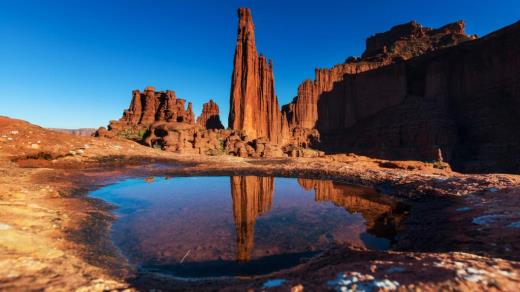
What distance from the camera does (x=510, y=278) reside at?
2.48 m

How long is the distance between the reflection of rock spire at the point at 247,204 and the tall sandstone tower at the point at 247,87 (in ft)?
136

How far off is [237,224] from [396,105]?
66.6m

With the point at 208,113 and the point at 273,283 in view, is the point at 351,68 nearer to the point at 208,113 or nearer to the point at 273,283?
the point at 208,113

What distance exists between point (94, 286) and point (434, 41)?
90.2 m

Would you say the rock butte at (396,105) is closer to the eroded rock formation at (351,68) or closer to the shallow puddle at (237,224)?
the eroded rock formation at (351,68)

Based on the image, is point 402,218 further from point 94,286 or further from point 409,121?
point 409,121

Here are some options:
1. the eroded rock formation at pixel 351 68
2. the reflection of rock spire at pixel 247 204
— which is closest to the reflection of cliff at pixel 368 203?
the reflection of rock spire at pixel 247 204

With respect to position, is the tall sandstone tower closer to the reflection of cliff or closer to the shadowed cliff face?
the shadowed cliff face

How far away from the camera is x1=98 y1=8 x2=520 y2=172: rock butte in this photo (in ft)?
148

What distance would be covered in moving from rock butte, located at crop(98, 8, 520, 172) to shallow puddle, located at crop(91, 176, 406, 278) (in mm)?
26092

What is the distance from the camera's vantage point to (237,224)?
7859 mm

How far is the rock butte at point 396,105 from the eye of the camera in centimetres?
4500

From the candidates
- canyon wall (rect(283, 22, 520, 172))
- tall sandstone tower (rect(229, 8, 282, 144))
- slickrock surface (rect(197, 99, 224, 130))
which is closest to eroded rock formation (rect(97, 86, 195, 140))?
tall sandstone tower (rect(229, 8, 282, 144))

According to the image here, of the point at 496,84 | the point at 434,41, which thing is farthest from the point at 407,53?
the point at 496,84
